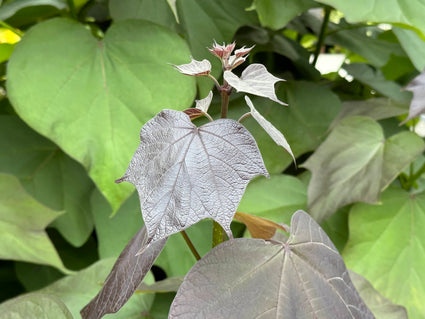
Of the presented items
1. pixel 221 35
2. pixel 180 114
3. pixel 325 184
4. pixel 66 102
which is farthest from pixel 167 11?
pixel 180 114

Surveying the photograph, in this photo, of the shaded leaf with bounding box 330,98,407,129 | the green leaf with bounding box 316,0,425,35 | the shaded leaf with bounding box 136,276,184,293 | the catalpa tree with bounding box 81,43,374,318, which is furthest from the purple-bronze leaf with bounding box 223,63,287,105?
the shaded leaf with bounding box 330,98,407,129

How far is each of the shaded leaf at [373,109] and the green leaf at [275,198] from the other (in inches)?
4.1

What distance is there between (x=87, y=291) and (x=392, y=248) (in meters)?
0.32

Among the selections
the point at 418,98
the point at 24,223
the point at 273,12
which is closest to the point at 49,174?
the point at 24,223

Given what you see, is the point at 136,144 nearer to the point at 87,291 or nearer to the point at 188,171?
the point at 87,291

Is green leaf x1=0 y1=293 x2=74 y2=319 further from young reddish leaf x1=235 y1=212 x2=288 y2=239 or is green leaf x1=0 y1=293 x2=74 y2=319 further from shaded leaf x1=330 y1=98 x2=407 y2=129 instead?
shaded leaf x1=330 y1=98 x2=407 y2=129

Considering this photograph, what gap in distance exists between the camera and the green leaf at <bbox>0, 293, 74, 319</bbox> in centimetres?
34

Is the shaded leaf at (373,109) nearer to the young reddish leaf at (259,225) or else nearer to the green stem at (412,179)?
the green stem at (412,179)

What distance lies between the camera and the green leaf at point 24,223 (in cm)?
52

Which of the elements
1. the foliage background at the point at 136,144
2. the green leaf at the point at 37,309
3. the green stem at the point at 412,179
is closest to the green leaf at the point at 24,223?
the foliage background at the point at 136,144

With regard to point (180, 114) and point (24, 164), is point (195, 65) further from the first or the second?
point (24, 164)

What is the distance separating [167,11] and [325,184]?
A: 0.92 ft

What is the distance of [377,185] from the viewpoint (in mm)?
529

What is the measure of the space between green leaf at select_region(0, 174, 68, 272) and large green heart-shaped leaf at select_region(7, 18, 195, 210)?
0.08 m
